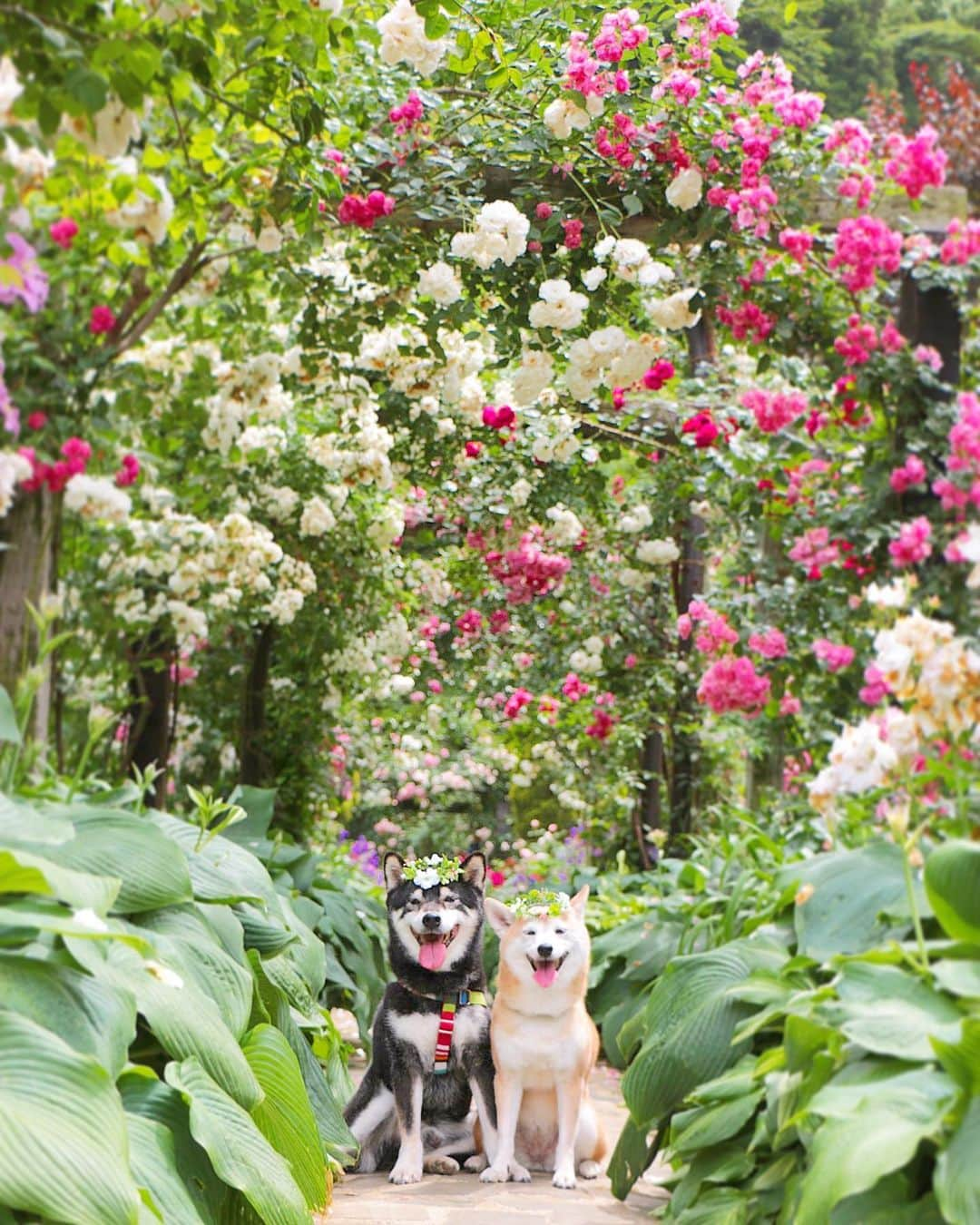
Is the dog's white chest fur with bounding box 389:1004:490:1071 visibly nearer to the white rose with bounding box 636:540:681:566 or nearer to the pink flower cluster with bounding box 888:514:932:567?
the pink flower cluster with bounding box 888:514:932:567

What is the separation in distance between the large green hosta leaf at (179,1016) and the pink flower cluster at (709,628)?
3141mm

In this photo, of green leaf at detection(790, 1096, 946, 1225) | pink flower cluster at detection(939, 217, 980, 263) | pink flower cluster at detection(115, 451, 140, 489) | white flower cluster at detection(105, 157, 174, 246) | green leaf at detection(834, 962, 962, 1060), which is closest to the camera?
green leaf at detection(790, 1096, 946, 1225)

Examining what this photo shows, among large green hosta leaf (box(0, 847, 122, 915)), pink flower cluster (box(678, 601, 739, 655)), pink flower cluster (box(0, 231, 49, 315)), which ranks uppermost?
pink flower cluster (box(0, 231, 49, 315))

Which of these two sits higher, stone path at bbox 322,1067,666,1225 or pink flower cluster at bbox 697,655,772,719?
pink flower cluster at bbox 697,655,772,719

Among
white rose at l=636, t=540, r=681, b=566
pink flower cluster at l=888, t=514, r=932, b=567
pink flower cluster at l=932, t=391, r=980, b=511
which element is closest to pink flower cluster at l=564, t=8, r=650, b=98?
pink flower cluster at l=932, t=391, r=980, b=511

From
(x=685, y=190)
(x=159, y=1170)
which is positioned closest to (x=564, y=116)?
(x=685, y=190)

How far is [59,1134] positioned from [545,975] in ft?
5.24

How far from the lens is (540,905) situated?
335 centimetres

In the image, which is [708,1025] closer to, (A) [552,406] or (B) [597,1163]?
(B) [597,1163]

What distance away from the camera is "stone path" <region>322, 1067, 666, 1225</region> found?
2.88m

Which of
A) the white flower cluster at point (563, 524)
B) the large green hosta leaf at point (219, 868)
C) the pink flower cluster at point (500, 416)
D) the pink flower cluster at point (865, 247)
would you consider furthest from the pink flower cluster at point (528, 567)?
the large green hosta leaf at point (219, 868)

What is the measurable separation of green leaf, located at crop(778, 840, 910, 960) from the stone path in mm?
684

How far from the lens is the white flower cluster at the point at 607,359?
147 inches

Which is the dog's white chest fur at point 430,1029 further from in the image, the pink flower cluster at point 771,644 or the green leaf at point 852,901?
the pink flower cluster at point 771,644
